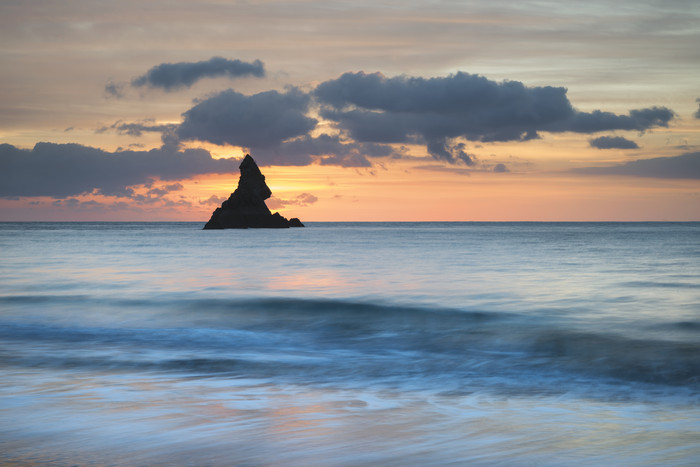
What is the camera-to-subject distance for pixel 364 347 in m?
12.5

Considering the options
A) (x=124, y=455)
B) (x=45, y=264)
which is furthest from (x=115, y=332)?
(x=45, y=264)

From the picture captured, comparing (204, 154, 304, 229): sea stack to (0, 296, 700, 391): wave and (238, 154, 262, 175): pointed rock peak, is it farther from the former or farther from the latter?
(0, 296, 700, 391): wave

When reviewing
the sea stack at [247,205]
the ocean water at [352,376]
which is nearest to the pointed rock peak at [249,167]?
the sea stack at [247,205]

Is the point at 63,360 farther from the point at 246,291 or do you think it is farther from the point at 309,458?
the point at 246,291

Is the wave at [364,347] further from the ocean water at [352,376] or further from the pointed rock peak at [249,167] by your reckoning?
the pointed rock peak at [249,167]

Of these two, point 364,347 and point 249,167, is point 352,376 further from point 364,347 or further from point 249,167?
point 249,167

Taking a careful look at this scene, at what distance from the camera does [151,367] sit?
9.73 m

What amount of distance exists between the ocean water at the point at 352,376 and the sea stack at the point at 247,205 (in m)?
116

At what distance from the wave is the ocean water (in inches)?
2.5

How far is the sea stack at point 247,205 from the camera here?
13700 centimetres

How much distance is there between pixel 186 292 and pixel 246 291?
7.22 feet

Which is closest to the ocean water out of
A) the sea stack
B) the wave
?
the wave

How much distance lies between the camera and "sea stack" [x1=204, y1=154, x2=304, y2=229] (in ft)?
449

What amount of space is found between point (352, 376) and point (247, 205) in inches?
5157
